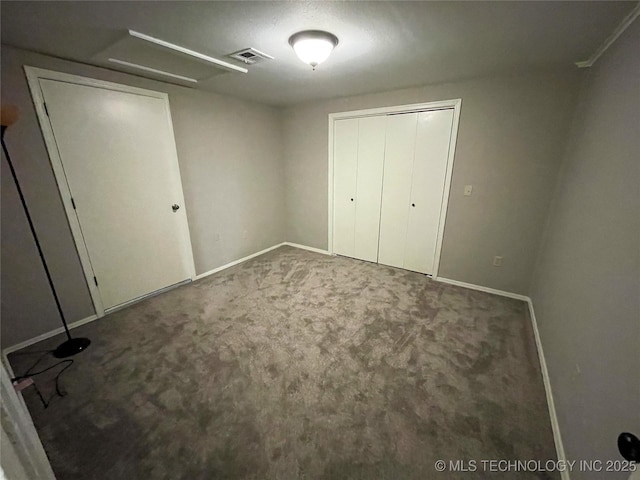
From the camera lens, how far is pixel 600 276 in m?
1.32

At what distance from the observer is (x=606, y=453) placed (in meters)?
1.03

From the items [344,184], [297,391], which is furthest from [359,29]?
[297,391]

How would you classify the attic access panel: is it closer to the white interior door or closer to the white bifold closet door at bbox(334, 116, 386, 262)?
the white interior door

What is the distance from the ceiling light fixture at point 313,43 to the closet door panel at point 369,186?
170 centimetres

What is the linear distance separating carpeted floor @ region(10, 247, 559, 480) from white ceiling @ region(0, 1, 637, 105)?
2.21m

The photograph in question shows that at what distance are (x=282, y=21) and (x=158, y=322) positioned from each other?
2618 millimetres

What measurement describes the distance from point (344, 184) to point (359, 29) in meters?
2.22

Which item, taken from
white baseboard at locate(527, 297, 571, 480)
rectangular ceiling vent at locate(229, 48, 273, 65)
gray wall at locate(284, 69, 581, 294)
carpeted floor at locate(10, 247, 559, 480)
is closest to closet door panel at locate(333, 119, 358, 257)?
gray wall at locate(284, 69, 581, 294)

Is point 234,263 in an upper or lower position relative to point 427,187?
lower

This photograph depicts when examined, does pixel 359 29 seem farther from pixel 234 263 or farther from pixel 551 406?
pixel 234 263

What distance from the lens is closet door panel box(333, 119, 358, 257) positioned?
353 centimetres

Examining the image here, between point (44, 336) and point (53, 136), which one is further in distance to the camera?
point (44, 336)

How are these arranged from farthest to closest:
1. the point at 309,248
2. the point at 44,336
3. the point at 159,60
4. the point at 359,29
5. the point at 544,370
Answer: the point at 309,248, the point at 44,336, the point at 159,60, the point at 544,370, the point at 359,29

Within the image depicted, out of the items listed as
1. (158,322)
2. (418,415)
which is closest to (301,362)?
(418,415)
